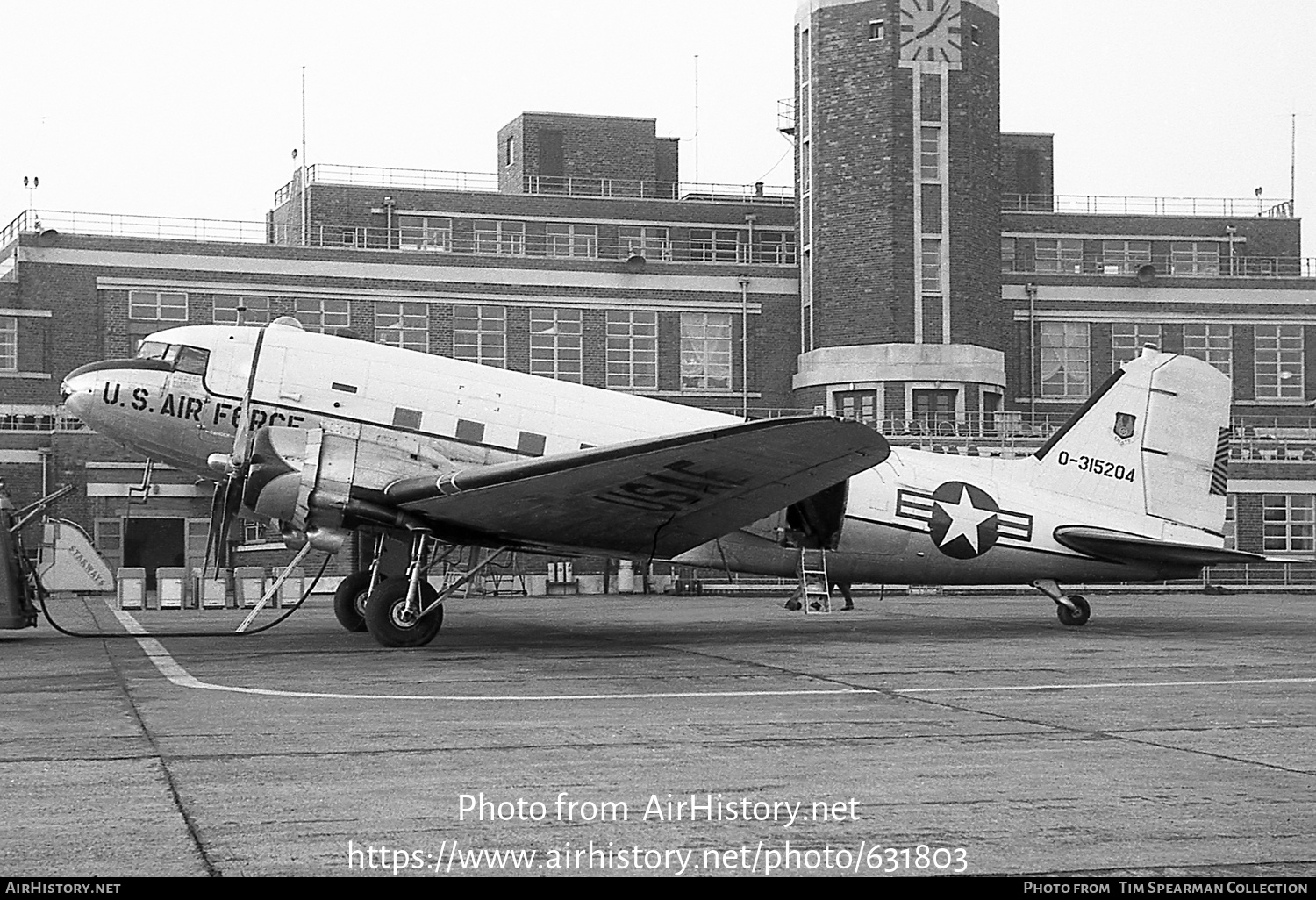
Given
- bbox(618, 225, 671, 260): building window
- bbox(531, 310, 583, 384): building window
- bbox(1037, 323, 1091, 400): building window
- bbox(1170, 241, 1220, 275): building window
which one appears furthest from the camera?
bbox(1170, 241, 1220, 275): building window

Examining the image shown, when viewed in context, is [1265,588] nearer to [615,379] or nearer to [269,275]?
[615,379]

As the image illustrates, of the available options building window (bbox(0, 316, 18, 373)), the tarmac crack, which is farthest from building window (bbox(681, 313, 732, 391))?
the tarmac crack

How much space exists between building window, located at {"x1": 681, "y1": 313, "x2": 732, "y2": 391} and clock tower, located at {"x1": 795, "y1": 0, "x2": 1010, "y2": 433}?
3716 millimetres

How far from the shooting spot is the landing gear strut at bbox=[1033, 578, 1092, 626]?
25344 mm

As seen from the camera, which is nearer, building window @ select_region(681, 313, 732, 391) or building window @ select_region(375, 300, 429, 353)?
building window @ select_region(375, 300, 429, 353)

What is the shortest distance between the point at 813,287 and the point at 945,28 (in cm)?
1173

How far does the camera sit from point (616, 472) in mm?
19125

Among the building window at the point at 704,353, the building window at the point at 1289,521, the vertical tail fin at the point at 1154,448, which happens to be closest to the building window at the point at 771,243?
the building window at the point at 704,353

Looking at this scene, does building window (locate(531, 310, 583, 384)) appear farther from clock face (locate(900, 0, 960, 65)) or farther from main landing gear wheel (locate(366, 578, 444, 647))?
main landing gear wheel (locate(366, 578, 444, 647))

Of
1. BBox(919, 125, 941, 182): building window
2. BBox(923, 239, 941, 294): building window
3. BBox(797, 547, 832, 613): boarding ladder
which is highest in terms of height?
BBox(919, 125, 941, 182): building window

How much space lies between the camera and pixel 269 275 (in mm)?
56594

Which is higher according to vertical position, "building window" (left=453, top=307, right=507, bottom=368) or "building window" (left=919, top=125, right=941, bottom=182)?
"building window" (left=919, top=125, right=941, bottom=182)

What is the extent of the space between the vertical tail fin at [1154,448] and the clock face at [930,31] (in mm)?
35601
